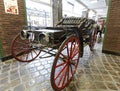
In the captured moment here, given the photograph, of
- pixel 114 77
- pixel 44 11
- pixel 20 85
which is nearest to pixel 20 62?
pixel 20 85

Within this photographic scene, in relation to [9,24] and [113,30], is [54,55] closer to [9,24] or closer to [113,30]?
[9,24]

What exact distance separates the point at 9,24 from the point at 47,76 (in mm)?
1935

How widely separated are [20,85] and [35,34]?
40.9 inches

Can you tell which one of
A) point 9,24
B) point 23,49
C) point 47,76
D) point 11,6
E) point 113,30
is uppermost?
point 11,6

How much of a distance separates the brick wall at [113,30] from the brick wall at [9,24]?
2989mm

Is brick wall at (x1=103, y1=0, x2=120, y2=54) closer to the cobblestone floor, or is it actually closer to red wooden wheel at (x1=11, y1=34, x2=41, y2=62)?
the cobblestone floor

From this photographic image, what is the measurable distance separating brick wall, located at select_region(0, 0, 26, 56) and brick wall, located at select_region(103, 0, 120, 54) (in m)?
2.99

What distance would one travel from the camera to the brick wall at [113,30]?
136 inches

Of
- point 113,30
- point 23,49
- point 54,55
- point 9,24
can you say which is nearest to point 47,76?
point 54,55

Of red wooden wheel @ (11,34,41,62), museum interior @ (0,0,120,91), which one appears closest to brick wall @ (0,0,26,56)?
museum interior @ (0,0,120,91)

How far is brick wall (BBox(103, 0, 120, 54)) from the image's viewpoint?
3447 mm

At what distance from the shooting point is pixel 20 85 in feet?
6.52

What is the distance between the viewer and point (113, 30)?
3.63 meters

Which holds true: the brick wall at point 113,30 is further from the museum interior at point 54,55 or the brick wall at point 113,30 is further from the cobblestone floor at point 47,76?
the cobblestone floor at point 47,76
